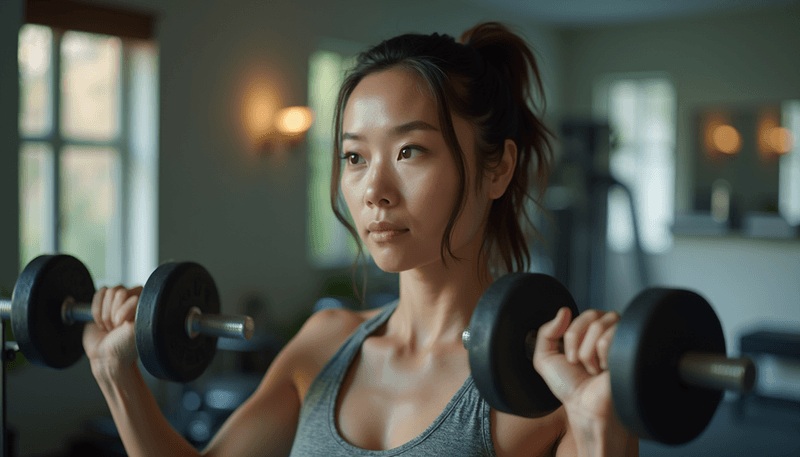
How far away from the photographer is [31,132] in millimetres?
3285

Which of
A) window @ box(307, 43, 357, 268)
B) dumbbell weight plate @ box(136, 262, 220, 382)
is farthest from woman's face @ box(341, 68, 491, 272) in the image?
window @ box(307, 43, 357, 268)

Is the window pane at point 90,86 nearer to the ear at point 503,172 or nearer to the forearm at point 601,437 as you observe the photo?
the ear at point 503,172

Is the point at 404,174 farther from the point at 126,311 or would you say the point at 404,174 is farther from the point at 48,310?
the point at 48,310

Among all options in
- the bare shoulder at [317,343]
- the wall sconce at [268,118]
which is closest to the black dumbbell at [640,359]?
the bare shoulder at [317,343]

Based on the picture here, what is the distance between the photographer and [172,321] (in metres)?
0.99

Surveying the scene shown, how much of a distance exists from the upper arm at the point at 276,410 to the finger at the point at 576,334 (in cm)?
55

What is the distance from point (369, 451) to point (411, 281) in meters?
0.28

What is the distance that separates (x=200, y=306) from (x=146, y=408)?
0.67 feet

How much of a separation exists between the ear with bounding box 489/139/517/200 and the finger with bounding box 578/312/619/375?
37 centimetres

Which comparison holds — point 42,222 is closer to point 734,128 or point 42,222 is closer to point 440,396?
point 440,396

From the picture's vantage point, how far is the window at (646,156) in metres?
6.46

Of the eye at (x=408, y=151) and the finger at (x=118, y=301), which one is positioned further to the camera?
the finger at (x=118, y=301)

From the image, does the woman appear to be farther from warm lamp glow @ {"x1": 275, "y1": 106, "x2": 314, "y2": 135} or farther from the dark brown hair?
warm lamp glow @ {"x1": 275, "y1": 106, "x2": 314, "y2": 135}

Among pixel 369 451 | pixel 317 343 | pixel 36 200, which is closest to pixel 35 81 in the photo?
pixel 36 200
